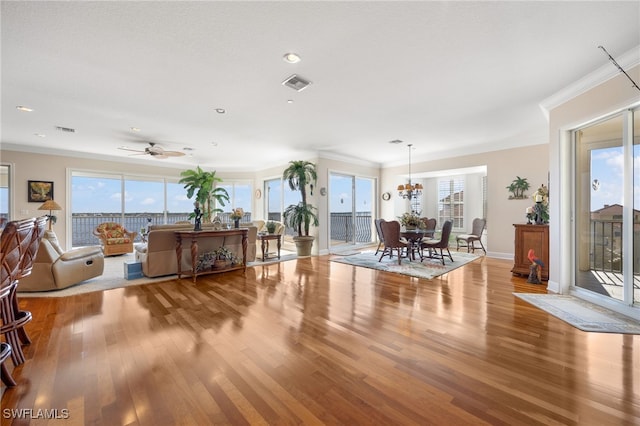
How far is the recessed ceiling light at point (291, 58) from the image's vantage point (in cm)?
260

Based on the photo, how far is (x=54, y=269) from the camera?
3.62 meters

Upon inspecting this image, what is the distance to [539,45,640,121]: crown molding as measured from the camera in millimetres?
2619

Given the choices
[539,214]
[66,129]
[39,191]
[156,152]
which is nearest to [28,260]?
[156,152]

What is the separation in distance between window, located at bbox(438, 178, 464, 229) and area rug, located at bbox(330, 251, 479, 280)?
8.08ft

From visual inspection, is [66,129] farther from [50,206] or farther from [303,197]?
[303,197]

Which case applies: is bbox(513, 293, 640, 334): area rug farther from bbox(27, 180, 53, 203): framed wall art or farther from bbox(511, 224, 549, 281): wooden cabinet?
bbox(27, 180, 53, 203): framed wall art

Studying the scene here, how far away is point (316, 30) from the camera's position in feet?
7.40

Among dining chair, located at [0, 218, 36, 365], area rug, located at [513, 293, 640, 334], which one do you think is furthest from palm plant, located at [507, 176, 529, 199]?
dining chair, located at [0, 218, 36, 365]

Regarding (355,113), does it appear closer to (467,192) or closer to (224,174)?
(467,192)

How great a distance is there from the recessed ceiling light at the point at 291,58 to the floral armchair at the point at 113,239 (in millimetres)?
6722

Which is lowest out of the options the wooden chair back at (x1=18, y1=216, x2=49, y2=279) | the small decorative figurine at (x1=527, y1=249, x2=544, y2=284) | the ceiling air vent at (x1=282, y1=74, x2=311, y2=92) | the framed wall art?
the small decorative figurine at (x1=527, y1=249, x2=544, y2=284)

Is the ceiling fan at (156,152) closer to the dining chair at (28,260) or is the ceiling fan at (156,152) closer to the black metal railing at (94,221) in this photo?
the black metal railing at (94,221)

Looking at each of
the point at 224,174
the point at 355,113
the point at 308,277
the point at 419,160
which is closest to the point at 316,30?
the point at 355,113

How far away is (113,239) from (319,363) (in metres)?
7.08
